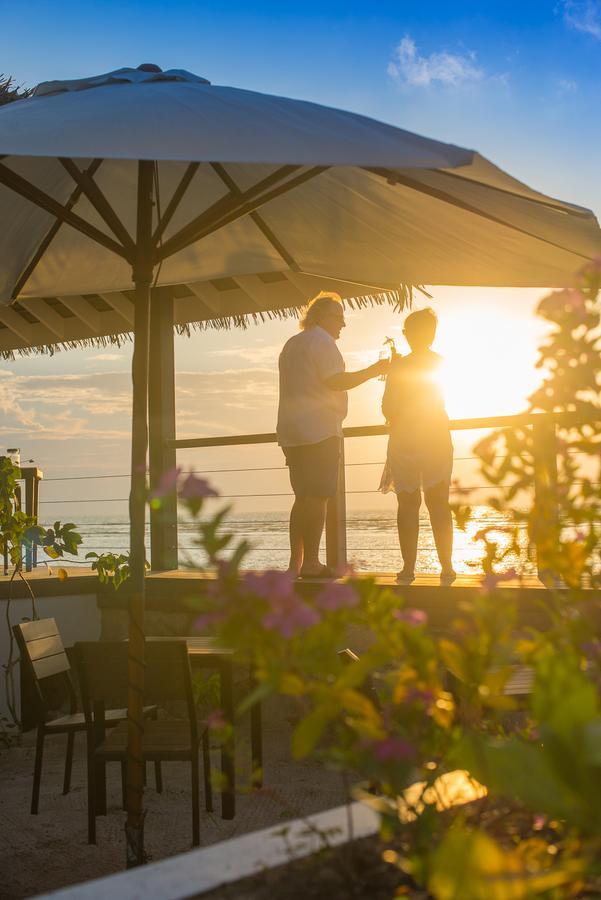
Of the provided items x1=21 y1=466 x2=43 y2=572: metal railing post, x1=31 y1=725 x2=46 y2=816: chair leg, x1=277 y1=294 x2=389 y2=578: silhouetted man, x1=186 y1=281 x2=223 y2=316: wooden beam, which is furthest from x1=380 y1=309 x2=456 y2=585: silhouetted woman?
x1=21 y1=466 x2=43 y2=572: metal railing post

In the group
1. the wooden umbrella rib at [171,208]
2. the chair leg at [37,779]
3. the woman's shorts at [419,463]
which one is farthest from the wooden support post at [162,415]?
the wooden umbrella rib at [171,208]

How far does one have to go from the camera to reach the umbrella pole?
2.55 meters

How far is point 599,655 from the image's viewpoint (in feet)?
4.69

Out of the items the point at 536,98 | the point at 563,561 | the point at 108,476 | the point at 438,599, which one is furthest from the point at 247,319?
the point at 563,561

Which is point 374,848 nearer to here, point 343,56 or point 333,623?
point 333,623

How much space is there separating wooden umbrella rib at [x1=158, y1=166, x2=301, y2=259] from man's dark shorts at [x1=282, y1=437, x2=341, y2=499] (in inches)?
68.6

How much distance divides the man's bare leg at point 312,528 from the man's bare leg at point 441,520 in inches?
21.5

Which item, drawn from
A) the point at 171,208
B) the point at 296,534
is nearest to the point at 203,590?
the point at 296,534

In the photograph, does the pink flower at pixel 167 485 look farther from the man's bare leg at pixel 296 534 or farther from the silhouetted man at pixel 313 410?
the man's bare leg at pixel 296 534

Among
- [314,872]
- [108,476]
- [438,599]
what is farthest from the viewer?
[108,476]

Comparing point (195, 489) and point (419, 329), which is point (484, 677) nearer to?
point (195, 489)

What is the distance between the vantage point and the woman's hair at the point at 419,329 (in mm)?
4668

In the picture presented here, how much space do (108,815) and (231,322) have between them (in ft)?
12.7

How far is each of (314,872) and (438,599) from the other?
2.90 m
